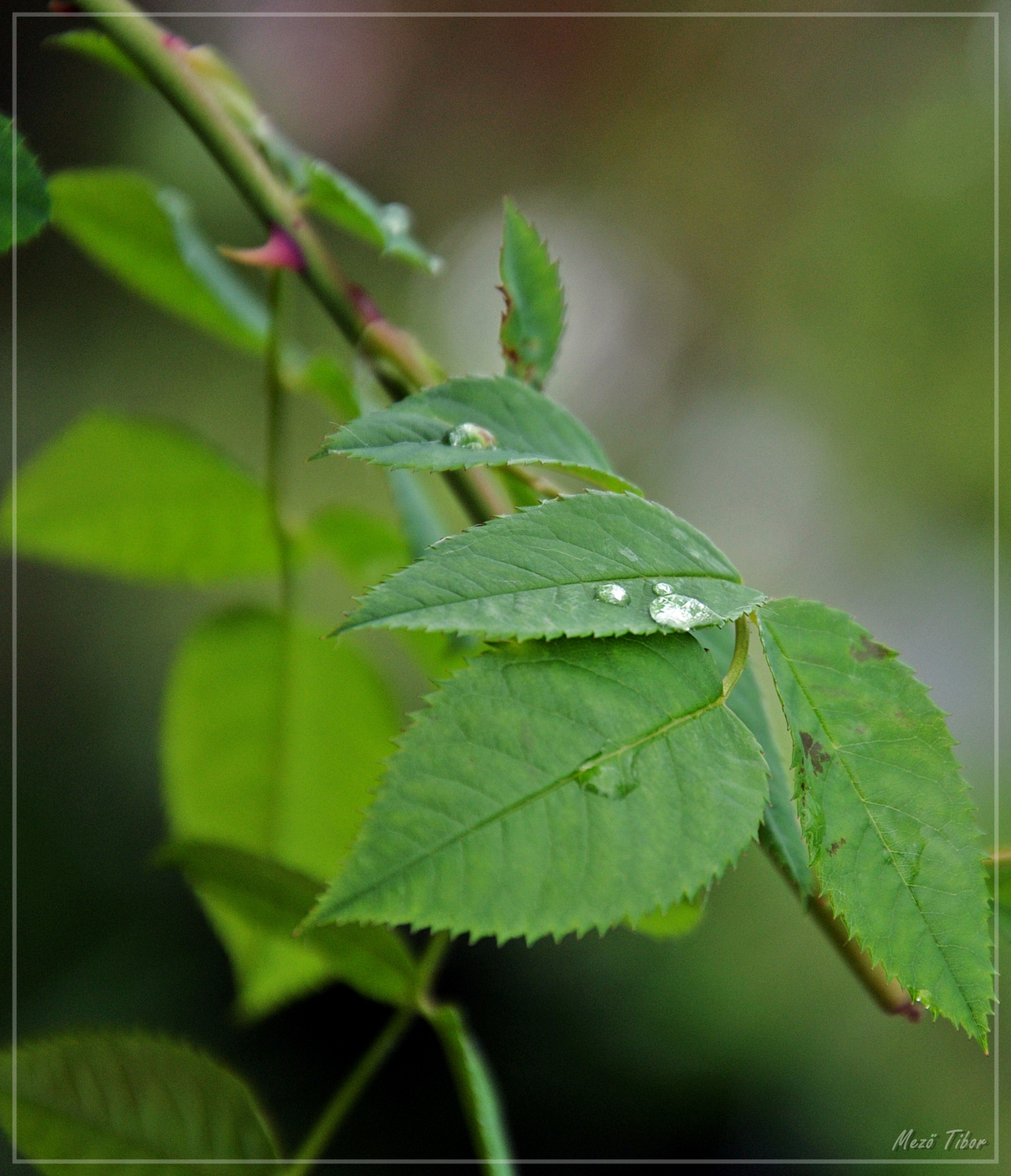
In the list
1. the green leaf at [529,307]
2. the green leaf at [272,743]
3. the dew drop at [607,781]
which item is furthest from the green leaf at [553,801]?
the green leaf at [272,743]

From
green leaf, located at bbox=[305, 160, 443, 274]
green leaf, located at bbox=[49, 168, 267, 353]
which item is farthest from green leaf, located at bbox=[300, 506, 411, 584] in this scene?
green leaf, located at bbox=[305, 160, 443, 274]

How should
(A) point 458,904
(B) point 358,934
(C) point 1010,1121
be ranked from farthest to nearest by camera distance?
A: (C) point 1010,1121
(B) point 358,934
(A) point 458,904

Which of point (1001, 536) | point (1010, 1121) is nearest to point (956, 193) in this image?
point (1001, 536)

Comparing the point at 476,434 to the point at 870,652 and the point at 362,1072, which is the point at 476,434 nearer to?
the point at 870,652

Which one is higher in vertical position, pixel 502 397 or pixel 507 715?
pixel 502 397

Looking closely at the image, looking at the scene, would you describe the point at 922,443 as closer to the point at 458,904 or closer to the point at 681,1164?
the point at 681,1164

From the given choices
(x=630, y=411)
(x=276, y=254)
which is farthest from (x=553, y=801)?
(x=630, y=411)
